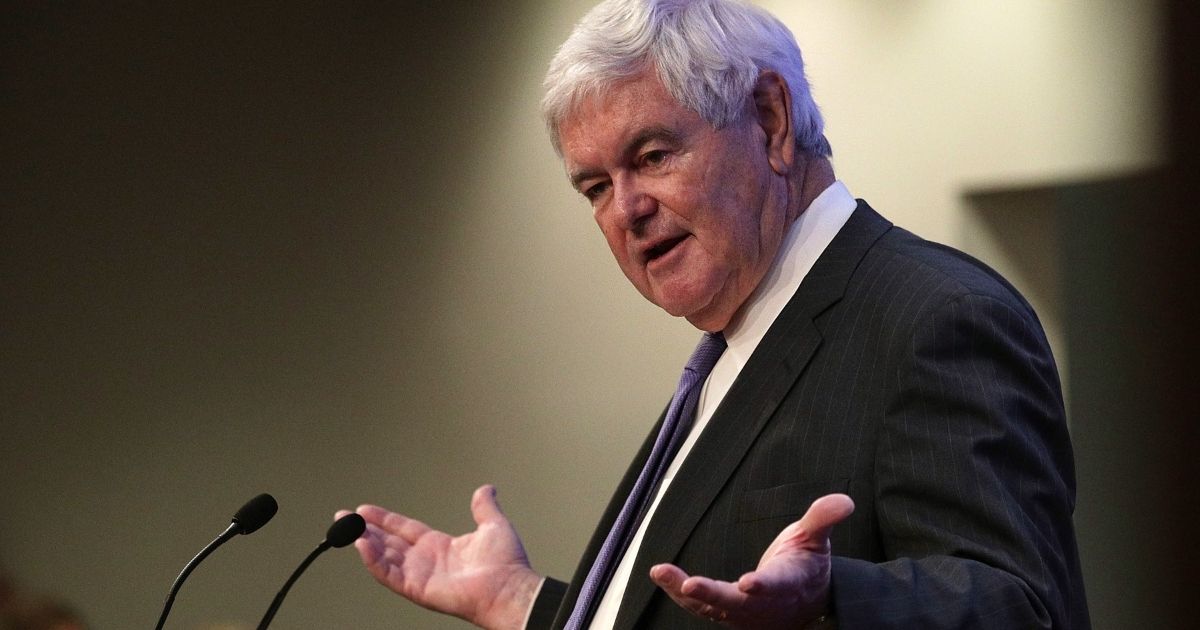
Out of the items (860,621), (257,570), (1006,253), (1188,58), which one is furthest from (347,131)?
(1188,58)

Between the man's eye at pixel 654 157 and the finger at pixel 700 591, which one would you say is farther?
the man's eye at pixel 654 157

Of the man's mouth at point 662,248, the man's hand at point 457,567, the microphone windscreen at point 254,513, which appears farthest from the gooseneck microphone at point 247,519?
the man's mouth at point 662,248

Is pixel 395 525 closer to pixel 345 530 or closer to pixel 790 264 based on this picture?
pixel 345 530

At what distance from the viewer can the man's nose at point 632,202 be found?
1.44m

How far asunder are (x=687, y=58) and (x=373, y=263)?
2047mm

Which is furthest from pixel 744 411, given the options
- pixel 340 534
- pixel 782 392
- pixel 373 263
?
pixel 373 263

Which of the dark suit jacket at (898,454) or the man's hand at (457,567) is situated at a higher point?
the dark suit jacket at (898,454)

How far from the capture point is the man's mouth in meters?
1.45

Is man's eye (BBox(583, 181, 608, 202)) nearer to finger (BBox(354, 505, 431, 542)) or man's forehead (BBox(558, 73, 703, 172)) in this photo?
man's forehead (BBox(558, 73, 703, 172))

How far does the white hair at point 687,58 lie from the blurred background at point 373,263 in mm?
944

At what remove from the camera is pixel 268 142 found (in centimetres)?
348

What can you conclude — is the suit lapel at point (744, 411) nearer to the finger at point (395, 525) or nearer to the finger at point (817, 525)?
the finger at point (817, 525)

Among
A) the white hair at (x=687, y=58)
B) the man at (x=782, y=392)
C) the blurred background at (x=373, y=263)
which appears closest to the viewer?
the man at (x=782, y=392)

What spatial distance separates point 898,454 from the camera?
1135 millimetres
